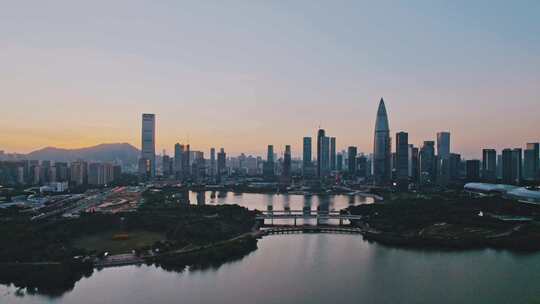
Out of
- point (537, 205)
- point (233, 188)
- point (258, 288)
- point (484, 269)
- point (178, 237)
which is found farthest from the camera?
point (233, 188)

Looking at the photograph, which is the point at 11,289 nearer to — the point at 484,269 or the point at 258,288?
the point at 258,288

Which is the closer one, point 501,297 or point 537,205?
point 501,297

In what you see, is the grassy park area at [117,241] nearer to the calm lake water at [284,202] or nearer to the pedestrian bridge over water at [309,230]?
the pedestrian bridge over water at [309,230]

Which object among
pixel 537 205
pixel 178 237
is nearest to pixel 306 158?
pixel 537 205

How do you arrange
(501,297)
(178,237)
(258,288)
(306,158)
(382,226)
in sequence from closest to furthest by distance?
(501,297), (258,288), (178,237), (382,226), (306,158)

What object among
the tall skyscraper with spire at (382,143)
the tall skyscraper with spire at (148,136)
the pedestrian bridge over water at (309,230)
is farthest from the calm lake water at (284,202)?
the tall skyscraper with spire at (148,136)

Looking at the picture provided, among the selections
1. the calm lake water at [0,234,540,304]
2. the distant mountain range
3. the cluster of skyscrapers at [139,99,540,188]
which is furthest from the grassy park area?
the distant mountain range

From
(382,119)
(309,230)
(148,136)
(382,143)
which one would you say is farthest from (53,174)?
(382,119)
